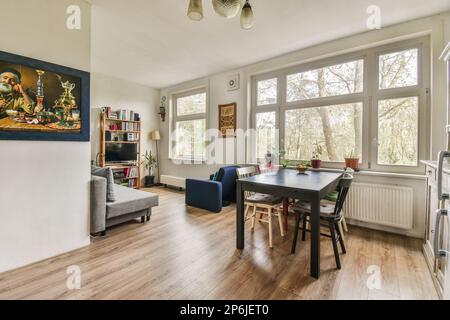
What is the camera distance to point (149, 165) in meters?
5.86

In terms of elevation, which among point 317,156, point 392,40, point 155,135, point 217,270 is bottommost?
point 217,270

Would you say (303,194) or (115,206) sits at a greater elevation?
(303,194)

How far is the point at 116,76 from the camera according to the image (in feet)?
16.4

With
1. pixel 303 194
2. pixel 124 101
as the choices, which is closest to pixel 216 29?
pixel 303 194

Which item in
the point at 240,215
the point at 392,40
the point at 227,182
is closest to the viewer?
the point at 240,215

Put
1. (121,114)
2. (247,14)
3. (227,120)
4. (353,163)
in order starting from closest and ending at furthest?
(247,14), (353,163), (227,120), (121,114)

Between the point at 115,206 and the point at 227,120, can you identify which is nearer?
the point at 115,206

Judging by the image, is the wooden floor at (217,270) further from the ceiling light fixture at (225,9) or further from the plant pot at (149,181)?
the plant pot at (149,181)

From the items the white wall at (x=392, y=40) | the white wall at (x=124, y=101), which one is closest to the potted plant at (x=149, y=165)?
the white wall at (x=124, y=101)

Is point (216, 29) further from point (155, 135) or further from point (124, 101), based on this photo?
point (155, 135)

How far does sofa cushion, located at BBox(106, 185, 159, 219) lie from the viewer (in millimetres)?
2656

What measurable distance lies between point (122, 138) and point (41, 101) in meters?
3.26

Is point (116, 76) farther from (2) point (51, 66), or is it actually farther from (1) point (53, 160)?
(1) point (53, 160)

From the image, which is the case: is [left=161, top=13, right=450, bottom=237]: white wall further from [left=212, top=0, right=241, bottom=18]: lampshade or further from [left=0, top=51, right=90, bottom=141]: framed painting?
[left=0, top=51, right=90, bottom=141]: framed painting
